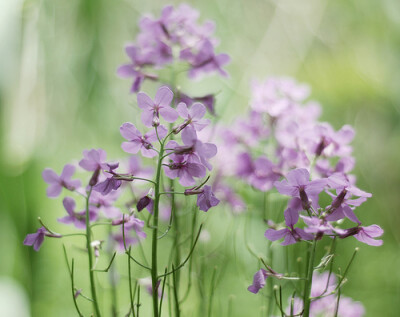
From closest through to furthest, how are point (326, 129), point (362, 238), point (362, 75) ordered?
point (362, 238) → point (326, 129) → point (362, 75)

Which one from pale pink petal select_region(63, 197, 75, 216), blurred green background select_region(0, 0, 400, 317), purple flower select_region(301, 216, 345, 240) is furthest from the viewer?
blurred green background select_region(0, 0, 400, 317)

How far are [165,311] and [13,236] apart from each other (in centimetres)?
40

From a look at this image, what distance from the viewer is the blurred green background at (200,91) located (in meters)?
1.22

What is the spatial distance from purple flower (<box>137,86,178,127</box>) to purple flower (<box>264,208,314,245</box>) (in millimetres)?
141

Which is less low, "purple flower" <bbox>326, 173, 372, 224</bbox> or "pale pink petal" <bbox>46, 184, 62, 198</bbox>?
"purple flower" <bbox>326, 173, 372, 224</bbox>

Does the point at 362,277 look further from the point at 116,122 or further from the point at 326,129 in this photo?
the point at 116,122

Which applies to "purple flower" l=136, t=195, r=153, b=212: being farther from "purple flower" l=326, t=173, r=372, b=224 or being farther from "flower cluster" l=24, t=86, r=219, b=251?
"purple flower" l=326, t=173, r=372, b=224

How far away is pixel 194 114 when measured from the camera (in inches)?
18.3

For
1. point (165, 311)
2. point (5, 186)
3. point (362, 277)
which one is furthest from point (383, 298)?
point (5, 186)

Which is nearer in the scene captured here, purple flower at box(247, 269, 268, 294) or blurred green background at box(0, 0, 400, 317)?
purple flower at box(247, 269, 268, 294)

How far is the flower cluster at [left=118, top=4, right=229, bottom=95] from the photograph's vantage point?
2.15 ft

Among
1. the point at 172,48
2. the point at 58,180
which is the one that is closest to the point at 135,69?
the point at 172,48

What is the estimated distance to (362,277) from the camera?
1261 mm

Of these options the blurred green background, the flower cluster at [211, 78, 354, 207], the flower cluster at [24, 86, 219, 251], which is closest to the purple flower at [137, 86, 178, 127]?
the flower cluster at [24, 86, 219, 251]
